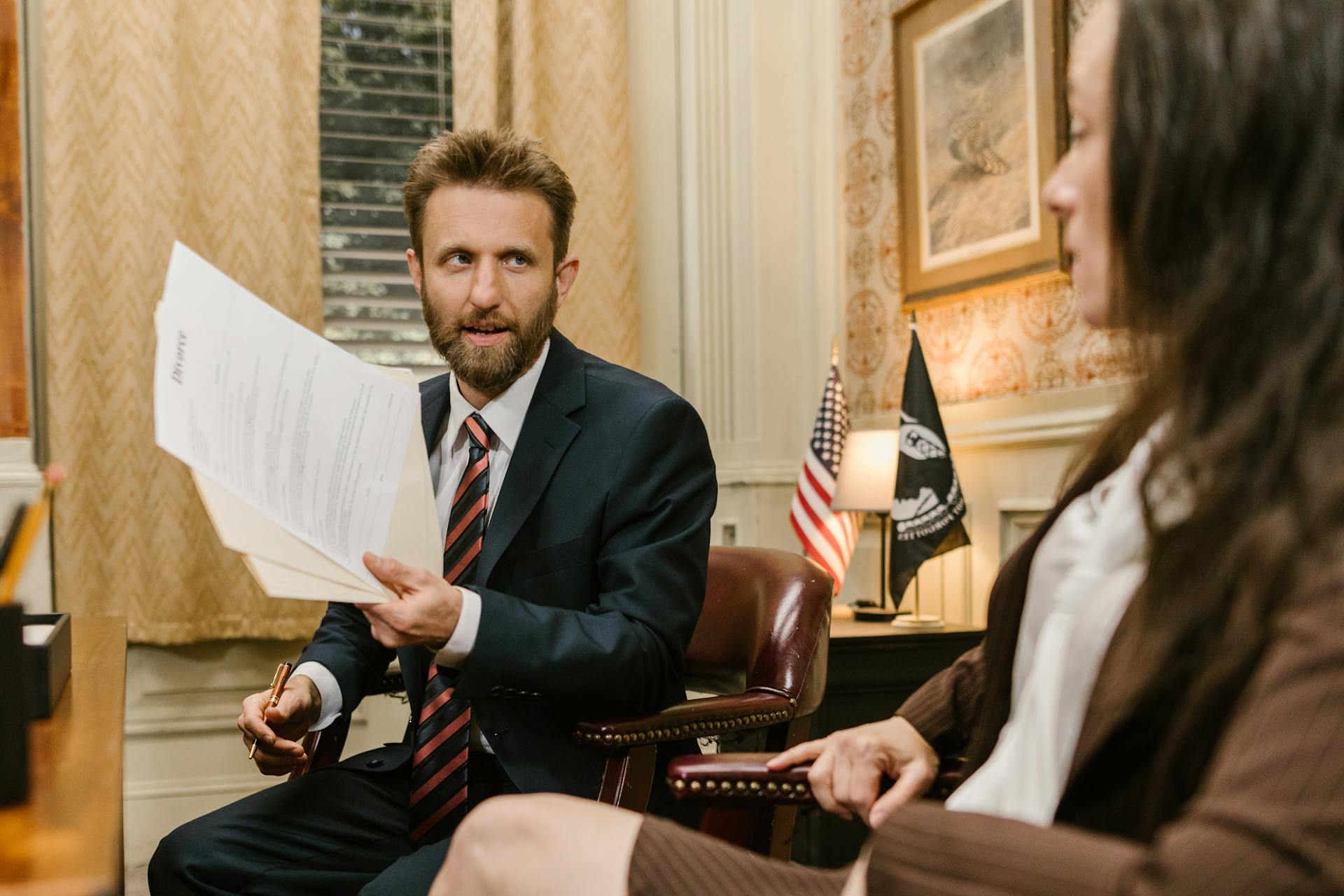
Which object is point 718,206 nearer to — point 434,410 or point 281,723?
point 434,410

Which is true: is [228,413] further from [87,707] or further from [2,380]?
[2,380]

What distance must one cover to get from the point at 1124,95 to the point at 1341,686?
0.39m

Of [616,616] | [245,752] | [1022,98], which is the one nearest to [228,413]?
[616,616]

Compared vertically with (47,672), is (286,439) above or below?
above

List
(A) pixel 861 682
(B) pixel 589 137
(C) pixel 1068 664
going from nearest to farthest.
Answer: (C) pixel 1068 664
(A) pixel 861 682
(B) pixel 589 137

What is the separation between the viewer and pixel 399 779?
1734 mm

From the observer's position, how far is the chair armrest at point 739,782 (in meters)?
1.23

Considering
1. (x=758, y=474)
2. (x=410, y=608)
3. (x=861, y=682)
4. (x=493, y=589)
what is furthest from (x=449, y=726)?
(x=758, y=474)

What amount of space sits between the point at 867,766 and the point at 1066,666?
365 millimetres

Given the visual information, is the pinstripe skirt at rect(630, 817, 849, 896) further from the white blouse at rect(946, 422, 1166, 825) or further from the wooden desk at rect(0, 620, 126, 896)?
the wooden desk at rect(0, 620, 126, 896)

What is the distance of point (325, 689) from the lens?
1707 millimetres

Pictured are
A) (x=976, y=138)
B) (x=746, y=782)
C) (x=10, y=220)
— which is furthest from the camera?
(x=10, y=220)

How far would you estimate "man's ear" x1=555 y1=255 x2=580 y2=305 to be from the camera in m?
1.88

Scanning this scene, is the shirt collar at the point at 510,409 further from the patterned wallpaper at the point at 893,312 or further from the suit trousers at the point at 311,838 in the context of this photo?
the patterned wallpaper at the point at 893,312
